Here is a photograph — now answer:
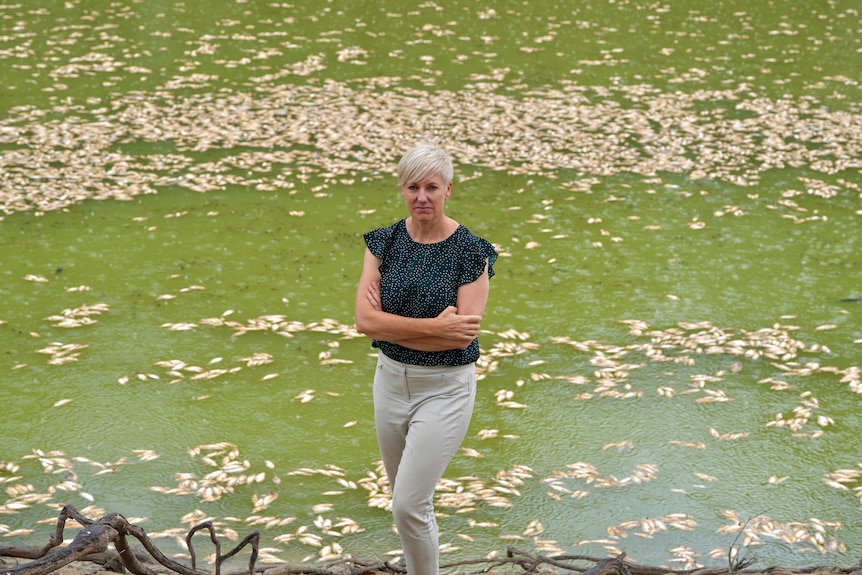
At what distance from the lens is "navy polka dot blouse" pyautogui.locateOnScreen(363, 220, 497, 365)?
4.13 m

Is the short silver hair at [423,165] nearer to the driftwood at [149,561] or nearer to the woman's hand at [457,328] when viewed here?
the woman's hand at [457,328]

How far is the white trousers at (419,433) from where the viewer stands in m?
3.89

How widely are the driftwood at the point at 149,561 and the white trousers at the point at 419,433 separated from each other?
1.80 ft

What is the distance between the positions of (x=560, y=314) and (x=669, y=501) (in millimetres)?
2548

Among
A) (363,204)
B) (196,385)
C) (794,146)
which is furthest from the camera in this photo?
(794,146)

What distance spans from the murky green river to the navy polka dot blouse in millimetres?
1617

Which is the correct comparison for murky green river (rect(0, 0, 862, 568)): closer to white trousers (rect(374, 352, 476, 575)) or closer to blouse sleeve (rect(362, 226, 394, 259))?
white trousers (rect(374, 352, 476, 575))

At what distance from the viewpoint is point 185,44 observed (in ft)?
51.4

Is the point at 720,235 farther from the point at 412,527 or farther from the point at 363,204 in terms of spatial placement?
the point at 412,527

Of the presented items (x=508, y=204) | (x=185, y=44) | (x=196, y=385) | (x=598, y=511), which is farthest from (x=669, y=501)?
(x=185, y=44)

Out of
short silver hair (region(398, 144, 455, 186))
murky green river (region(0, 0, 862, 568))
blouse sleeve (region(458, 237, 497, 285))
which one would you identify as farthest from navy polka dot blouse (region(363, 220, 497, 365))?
murky green river (region(0, 0, 862, 568))

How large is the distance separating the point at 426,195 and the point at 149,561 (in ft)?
7.09

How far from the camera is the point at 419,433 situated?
3.94 metres

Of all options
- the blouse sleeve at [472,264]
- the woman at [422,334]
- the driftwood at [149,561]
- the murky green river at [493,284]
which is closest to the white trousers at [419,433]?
the woman at [422,334]
